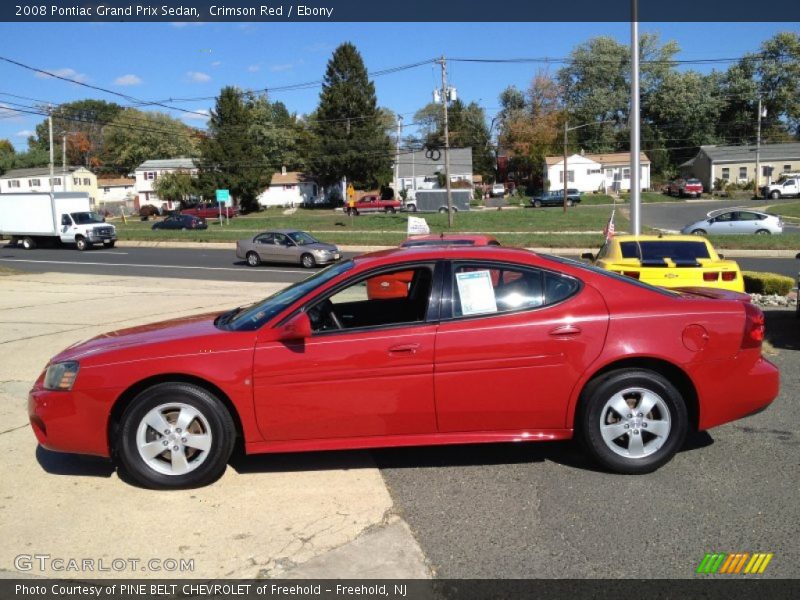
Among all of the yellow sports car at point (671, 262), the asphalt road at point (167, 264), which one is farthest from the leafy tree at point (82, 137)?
the yellow sports car at point (671, 262)

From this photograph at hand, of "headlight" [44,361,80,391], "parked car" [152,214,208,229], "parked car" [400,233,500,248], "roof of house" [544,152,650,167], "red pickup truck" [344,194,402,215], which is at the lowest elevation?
"headlight" [44,361,80,391]

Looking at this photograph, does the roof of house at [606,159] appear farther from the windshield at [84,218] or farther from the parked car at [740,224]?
the windshield at [84,218]

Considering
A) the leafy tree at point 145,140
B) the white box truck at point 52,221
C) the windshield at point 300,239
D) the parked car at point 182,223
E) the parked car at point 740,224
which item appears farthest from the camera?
the leafy tree at point 145,140

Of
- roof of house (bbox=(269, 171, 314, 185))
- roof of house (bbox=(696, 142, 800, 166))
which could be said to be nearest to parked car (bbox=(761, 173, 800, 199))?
roof of house (bbox=(696, 142, 800, 166))

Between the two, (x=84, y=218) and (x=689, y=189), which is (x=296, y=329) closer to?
(x=84, y=218)

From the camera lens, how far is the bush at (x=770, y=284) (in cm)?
1266

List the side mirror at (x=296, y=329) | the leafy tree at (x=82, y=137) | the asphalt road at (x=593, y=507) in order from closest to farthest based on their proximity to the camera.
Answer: the asphalt road at (x=593, y=507) → the side mirror at (x=296, y=329) → the leafy tree at (x=82, y=137)

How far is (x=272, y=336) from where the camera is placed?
171 inches

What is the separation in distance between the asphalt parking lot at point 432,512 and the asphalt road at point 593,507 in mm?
11

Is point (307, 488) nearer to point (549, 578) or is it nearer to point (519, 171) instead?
point (549, 578)

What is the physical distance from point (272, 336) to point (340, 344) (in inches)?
16.9

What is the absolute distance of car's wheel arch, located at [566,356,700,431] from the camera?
14.5ft

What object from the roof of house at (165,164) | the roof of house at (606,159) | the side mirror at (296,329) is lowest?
the side mirror at (296,329)

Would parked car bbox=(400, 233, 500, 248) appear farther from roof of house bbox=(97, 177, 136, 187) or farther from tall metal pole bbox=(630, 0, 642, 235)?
roof of house bbox=(97, 177, 136, 187)
